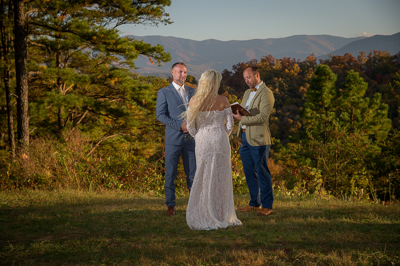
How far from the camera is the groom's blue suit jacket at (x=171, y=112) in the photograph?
4.50 meters

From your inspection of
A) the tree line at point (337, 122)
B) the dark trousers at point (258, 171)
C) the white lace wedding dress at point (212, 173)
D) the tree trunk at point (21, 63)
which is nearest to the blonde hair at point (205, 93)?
the white lace wedding dress at point (212, 173)

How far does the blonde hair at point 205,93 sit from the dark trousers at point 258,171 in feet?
3.26

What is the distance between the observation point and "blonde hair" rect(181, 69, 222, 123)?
3980 millimetres

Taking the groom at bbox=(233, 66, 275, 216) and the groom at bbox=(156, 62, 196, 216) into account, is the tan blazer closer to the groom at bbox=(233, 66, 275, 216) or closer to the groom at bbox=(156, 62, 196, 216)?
the groom at bbox=(233, 66, 275, 216)

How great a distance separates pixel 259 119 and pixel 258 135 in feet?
0.73

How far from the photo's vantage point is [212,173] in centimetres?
412

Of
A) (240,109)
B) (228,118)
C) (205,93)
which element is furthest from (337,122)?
(205,93)

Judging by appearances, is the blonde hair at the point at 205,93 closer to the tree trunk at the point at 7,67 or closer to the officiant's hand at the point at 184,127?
the officiant's hand at the point at 184,127

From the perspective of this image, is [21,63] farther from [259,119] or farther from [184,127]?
[259,119]

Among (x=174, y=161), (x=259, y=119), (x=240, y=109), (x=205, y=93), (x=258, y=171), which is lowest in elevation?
(x=258, y=171)

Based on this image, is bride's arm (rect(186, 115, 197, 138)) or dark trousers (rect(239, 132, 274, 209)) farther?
dark trousers (rect(239, 132, 274, 209))

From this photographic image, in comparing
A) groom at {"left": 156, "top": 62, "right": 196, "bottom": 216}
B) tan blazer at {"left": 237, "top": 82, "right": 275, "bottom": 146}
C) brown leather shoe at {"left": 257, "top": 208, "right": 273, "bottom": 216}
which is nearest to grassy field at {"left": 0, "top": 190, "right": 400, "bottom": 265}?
brown leather shoe at {"left": 257, "top": 208, "right": 273, "bottom": 216}

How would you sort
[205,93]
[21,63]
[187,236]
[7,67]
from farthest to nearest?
1. [7,67]
2. [21,63]
3. [205,93]
4. [187,236]

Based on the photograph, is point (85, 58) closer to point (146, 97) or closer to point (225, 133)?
point (146, 97)
